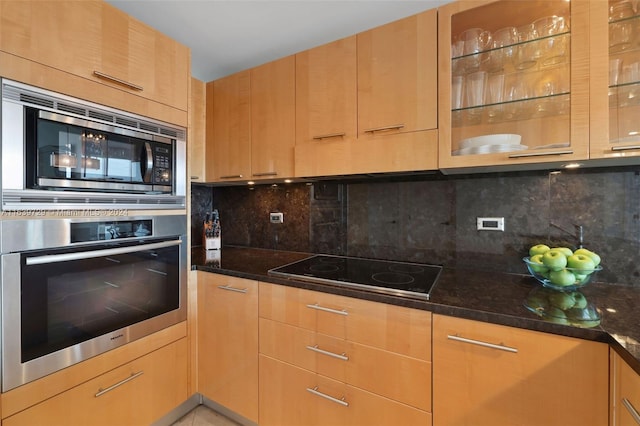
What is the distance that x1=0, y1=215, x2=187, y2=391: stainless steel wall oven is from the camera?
1.03 m

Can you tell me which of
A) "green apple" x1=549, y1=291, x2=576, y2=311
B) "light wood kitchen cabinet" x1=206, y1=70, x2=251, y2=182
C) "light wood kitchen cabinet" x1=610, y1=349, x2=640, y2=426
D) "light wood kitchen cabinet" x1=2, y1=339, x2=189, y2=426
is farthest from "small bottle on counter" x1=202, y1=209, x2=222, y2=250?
"light wood kitchen cabinet" x1=610, y1=349, x2=640, y2=426

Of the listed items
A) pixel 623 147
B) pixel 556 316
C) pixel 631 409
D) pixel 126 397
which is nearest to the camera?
pixel 631 409

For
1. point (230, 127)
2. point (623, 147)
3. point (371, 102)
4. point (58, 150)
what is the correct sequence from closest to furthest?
point (623, 147)
point (58, 150)
point (371, 102)
point (230, 127)

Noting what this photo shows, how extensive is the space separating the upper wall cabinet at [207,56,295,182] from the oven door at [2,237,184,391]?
681mm

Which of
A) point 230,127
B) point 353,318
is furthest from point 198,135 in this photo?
point 353,318

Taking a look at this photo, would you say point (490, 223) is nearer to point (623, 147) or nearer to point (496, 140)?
point (496, 140)

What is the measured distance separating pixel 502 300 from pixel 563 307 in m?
0.18

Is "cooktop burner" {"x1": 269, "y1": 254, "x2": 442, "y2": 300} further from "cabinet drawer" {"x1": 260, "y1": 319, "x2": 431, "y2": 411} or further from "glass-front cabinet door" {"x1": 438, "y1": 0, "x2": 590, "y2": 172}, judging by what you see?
"glass-front cabinet door" {"x1": 438, "y1": 0, "x2": 590, "y2": 172}

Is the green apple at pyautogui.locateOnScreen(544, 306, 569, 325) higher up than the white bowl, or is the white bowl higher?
the white bowl

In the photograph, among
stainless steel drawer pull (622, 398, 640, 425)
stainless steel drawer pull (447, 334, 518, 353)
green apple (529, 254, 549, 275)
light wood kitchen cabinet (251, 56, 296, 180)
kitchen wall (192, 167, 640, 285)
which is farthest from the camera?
light wood kitchen cabinet (251, 56, 296, 180)

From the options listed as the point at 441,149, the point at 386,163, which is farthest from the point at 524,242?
the point at 386,163

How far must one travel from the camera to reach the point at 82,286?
47.8 inches

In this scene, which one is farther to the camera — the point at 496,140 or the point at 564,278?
the point at 496,140

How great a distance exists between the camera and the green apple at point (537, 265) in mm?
1159
